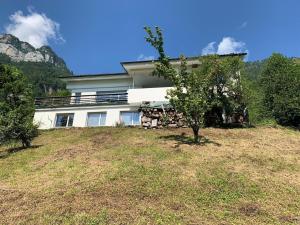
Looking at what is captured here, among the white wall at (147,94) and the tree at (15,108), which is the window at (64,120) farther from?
the tree at (15,108)

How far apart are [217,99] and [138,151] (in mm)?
11416

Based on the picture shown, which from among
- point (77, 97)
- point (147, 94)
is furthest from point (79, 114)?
point (147, 94)

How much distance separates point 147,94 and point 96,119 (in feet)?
20.4

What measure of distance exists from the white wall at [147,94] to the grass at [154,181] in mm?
8352

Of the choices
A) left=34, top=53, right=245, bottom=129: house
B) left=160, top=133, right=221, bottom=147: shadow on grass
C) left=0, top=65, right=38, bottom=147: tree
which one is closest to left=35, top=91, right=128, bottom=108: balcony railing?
left=34, top=53, right=245, bottom=129: house

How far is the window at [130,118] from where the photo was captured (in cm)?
3238

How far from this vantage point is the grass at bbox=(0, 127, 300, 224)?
460 inches

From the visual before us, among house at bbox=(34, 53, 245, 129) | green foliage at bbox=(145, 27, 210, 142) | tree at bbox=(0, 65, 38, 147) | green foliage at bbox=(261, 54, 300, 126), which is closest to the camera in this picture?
green foliage at bbox=(145, 27, 210, 142)

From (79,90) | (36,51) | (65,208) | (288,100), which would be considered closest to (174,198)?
(65,208)

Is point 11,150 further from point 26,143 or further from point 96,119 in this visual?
point 96,119

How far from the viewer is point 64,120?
34000 mm

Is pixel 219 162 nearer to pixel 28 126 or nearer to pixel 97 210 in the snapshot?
pixel 97 210

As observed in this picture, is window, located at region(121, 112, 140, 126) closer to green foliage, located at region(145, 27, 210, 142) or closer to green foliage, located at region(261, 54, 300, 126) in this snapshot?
green foliage, located at region(145, 27, 210, 142)

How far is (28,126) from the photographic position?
2338cm
